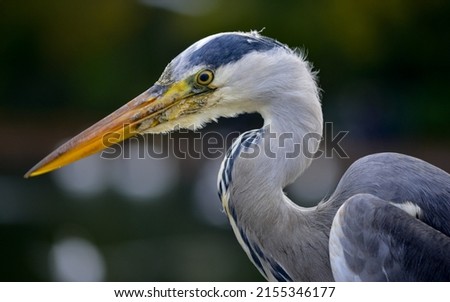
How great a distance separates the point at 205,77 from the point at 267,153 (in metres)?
0.25

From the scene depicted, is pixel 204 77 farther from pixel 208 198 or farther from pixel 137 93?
pixel 137 93

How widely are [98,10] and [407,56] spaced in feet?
12.4

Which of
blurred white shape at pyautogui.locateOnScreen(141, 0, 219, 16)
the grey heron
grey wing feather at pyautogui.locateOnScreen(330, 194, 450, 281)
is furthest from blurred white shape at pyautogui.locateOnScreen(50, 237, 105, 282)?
blurred white shape at pyautogui.locateOnScreen(141, 0, 219, 16)

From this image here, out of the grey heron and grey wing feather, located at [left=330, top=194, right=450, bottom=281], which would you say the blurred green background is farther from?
grey wing feather, located at [left=330, top=194, right=450, bottom=281]

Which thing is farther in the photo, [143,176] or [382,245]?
[143,176]

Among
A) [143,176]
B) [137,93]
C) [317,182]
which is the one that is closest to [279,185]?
[317,182]

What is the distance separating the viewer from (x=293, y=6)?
8.23 metres

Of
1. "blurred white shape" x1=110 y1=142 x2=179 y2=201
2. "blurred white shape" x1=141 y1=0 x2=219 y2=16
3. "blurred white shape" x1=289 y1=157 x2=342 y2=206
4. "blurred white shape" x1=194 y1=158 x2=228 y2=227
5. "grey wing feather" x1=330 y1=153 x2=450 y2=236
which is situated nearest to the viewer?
"grey wing feather" x1=330 y1=153 x2=450 y2=236

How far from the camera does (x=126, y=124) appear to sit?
195cm

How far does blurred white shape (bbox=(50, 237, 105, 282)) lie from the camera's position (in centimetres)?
473

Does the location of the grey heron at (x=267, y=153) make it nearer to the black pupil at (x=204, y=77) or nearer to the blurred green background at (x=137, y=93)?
the black pupil at (x=204, y=77)

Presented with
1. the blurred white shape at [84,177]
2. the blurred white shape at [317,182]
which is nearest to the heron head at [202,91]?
the blurred white shape at [317,182]

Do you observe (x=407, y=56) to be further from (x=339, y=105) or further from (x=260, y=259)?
(x=260, y=259)

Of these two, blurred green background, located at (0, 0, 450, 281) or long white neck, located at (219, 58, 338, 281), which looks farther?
blurred green background, located at (0, 0, 450, 281)
